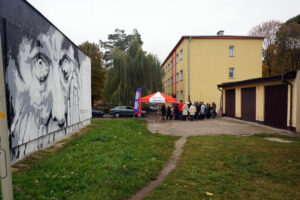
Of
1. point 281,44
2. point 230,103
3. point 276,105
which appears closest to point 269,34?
point 281,44

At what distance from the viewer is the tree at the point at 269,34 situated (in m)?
31.6

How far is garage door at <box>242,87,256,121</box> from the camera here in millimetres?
14436

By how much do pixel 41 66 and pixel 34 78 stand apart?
0.63m

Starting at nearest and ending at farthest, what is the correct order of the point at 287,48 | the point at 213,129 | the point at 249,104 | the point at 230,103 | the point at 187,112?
the point at 213,129 → the point at 249,104 → the point at 187,112 → the point at 230,103 → the point at 287,48

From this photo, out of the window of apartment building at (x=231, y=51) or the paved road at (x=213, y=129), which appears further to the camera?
the window of apartment building at (x=231, y=51)

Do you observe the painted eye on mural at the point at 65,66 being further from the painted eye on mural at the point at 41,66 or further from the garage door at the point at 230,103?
the garage door at the point at 230,103

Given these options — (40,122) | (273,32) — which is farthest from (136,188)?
(273,32)

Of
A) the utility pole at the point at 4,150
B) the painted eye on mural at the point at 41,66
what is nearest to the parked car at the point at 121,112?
the painted eye on mural at the point at 41,66

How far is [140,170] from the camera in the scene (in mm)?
4770

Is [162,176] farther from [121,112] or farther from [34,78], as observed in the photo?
[121,112]

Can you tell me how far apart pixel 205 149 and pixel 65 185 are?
15.9ft

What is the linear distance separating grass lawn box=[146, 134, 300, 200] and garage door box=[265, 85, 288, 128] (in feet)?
15.0

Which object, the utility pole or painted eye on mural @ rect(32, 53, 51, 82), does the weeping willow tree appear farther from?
the utility pole

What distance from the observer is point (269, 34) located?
3178 centimetres
